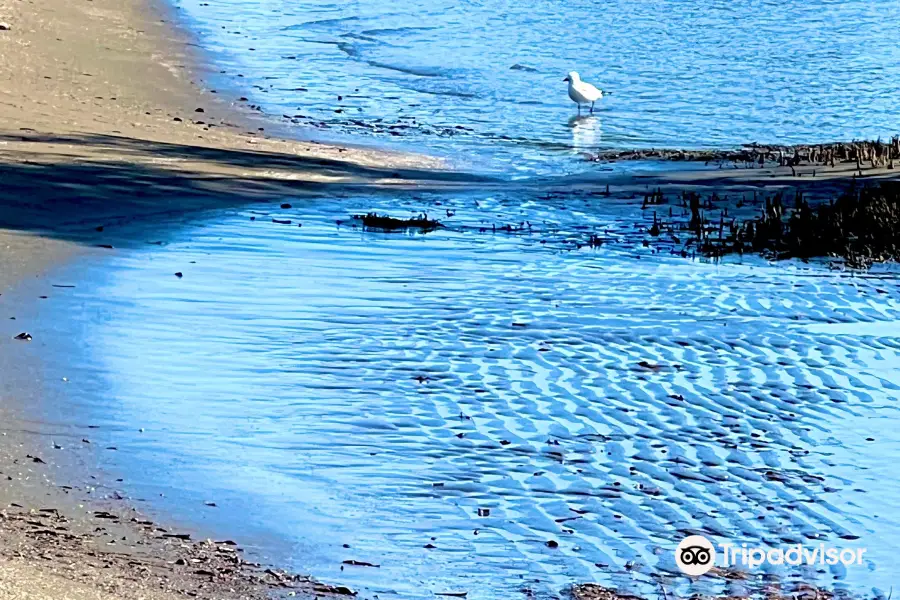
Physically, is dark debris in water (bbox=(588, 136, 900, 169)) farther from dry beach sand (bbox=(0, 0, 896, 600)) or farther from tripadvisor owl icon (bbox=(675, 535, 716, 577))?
tripadvisor owl icon (bbox=(675, 535, 716, 577))

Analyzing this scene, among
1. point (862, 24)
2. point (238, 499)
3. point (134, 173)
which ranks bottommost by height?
point (238, 499)

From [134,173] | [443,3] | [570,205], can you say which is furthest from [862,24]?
[134,173]

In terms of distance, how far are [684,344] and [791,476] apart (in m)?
2.20

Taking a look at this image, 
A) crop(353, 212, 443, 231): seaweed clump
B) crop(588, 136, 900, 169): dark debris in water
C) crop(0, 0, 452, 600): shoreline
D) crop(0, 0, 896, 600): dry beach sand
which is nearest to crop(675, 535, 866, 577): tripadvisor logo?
crop(0, 0, 896, 600): dry beach sand

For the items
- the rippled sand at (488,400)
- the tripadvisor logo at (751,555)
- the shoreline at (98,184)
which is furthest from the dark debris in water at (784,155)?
the tripadvisor logo at (751,555)

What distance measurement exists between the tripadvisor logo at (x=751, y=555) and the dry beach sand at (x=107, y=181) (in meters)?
0.44

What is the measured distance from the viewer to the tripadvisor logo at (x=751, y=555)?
526 cm

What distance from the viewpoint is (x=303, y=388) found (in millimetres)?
7445

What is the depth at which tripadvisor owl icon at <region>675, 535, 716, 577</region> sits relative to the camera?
5199mm

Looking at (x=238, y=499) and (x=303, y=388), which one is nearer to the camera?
(x=238, y=499)

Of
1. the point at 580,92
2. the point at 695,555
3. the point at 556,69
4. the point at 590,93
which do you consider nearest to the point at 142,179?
the point at 695,555

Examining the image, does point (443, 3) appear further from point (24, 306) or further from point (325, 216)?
point (24, 306)

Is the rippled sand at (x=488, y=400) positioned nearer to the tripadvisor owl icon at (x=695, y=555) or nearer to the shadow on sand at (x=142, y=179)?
the tripadvisor owl icon at (x=695, y=555)

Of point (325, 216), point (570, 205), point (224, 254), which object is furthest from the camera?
point (570, 205)
